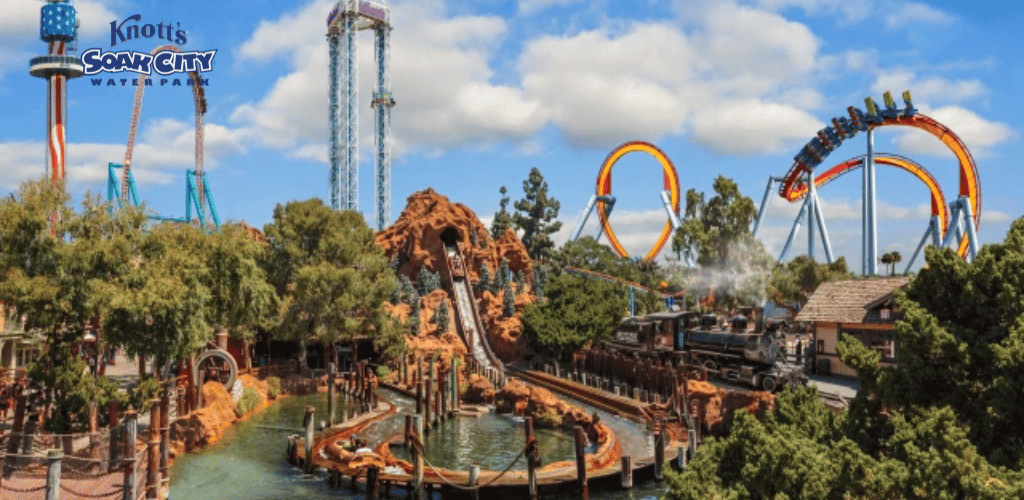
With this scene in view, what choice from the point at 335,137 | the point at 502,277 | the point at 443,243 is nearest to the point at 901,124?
the point at 502,277

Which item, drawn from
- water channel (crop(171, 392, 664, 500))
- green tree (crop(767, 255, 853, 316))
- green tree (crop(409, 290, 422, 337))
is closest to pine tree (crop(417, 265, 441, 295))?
green tree (crop(409, 290, 422, 337))

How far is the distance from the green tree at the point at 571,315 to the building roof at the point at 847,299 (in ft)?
43.0

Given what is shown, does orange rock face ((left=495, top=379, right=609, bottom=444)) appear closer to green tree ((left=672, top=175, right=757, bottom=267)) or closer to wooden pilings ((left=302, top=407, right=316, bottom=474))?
wooden pilings ((left=302, top=407, right=316, bottom=474))

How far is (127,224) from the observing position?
26.6 m

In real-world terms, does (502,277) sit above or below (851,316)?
above

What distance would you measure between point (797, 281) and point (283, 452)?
42.0 metres

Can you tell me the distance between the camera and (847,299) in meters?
39.8

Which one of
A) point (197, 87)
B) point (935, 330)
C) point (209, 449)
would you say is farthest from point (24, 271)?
point (197, 87)

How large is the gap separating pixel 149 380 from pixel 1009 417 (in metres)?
24.9

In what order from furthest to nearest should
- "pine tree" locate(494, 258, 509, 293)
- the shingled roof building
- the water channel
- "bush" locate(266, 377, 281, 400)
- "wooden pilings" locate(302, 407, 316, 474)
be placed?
"pine tree" locate(494, 258, 509, 293), "bush" locate(266, 377, 281, 400), the shingled roof building, "wooden pilings" locate(302, 407, 316, 474), the water channel

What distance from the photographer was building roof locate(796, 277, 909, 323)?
125 ft

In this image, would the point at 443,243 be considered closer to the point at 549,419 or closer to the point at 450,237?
the point at 450,237

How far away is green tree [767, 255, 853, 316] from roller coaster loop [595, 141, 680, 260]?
14920 millimetres

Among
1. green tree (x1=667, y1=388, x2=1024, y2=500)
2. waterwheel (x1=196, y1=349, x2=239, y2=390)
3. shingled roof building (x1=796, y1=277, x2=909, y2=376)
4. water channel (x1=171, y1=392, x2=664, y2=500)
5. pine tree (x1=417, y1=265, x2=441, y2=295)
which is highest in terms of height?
pine tree (x1=417, y1=265, x2=441, y2=295)
